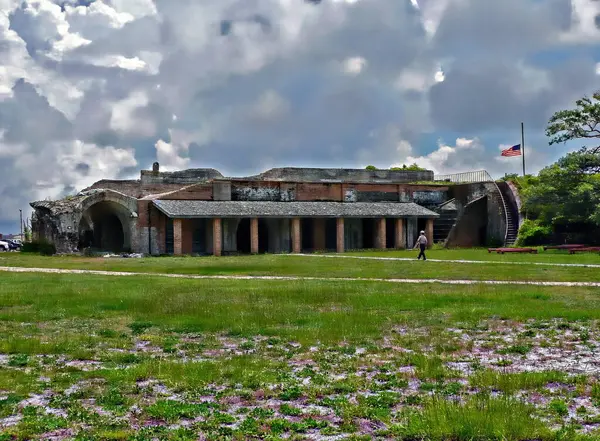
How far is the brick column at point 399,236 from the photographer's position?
1949 inches

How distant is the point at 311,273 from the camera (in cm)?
2542

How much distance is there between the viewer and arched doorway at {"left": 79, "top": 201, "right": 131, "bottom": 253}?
44.5 meters

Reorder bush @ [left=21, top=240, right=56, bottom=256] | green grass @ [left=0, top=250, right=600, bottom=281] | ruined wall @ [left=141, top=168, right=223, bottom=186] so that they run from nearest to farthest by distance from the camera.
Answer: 1. green grass @ [left=0, top=250, right=600, bottom=281]
2. bush @ [left=21, top=240, right=56, bottom=256]
3. ruined wall @ [left=141, top=168, right=223, bottom=186]

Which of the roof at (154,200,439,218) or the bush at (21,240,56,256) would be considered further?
the roof at (154,200,439,218)

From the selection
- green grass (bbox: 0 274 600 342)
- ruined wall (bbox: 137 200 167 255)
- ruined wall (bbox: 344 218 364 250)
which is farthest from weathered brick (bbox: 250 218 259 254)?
green grass (bbox: 0 274 600 342)

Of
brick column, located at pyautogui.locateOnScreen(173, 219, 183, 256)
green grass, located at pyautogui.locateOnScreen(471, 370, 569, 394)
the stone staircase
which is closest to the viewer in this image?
green grass, located at pyautogui.locateOnScreen(471, 370, 569, 394)

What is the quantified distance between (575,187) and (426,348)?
34883mm

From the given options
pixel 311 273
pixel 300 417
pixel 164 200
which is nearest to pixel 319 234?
pixel 164 200

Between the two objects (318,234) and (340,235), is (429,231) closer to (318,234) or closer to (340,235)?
(340,235)

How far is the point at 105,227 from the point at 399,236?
2207cm

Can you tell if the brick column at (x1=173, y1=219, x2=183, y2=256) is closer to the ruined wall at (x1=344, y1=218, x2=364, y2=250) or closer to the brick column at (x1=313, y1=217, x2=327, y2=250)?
the brick column at (x1=313, y1=217, x2=327, y2=250)

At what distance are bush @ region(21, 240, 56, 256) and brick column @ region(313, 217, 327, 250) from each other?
1773cm

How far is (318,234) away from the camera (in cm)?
4872

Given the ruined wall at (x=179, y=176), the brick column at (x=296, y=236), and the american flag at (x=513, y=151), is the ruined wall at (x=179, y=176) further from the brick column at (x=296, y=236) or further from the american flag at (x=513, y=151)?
the american flag at (x=513, y=151)
